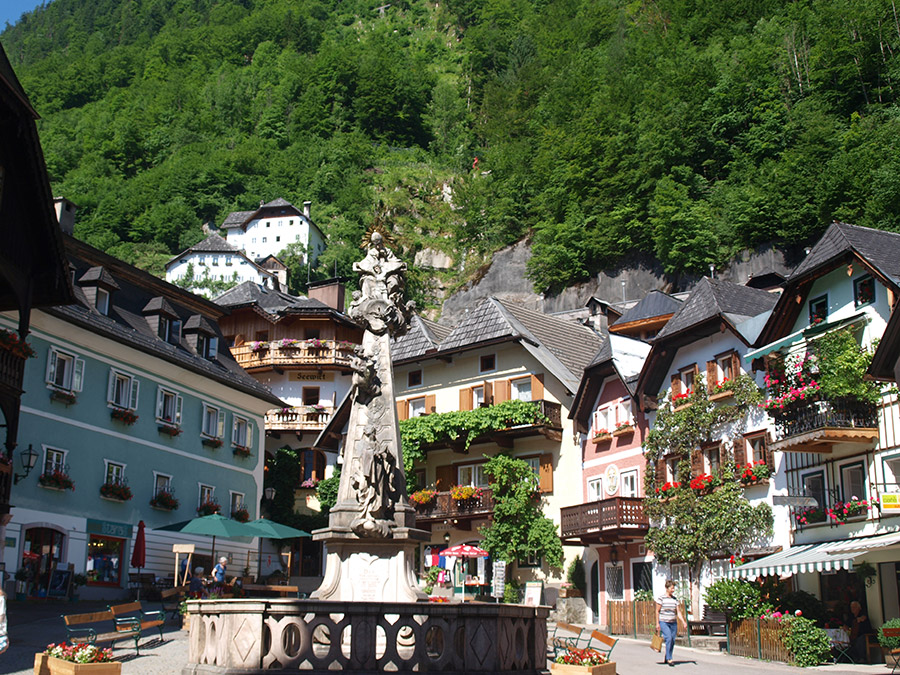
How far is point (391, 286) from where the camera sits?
17.2 meters

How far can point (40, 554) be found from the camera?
2814 cm

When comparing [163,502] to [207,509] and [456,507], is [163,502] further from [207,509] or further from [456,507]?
[456,507]

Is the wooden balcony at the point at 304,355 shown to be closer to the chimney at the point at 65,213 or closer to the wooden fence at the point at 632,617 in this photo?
the chimney at the point at 65,213

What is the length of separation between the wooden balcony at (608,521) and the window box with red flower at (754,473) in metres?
4.35

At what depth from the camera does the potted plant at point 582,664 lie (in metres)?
13.9

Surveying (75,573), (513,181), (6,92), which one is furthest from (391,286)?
(513,181)

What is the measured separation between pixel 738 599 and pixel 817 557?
2137 millimetres

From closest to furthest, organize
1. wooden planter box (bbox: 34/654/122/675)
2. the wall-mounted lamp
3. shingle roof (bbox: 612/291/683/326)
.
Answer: wooden planter box (bbox: 34/654/122/675) < the wall-mounted lamp < shingle roof (bbox: 612/291/683/326)

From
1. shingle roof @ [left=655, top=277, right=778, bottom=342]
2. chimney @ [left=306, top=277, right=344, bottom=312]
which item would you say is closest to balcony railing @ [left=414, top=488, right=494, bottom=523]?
shingle roof @ [left=655, top=277, right=778, bottom=342]

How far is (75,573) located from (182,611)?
27.9ft

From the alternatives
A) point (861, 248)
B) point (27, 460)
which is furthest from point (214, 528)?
point (861, 248)

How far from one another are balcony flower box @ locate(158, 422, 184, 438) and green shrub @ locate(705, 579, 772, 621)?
63.1 ft

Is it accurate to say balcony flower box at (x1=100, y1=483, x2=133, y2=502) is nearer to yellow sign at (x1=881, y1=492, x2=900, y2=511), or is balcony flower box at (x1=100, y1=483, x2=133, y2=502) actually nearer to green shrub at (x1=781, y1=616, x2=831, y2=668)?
green shrub at (x1=781, y1=616, x2=831, y2=668)

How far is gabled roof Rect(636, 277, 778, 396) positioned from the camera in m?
29.5
